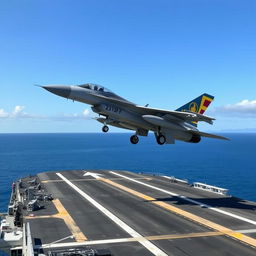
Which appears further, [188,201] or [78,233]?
[188,201]

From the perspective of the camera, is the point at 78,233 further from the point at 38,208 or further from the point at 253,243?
the point at 253,243

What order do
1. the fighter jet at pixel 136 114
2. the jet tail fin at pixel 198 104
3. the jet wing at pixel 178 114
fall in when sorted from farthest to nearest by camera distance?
the jet tail fin at pixel 198 104
the jet wing at pixel 178 114
the fighter jet at pixel 136 114

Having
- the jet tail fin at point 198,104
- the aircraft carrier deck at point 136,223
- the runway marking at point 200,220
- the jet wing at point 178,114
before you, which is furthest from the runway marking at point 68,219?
the jet tail fin at point 198,104

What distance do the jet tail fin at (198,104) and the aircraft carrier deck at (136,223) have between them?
1043cm

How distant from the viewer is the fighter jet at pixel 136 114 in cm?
2833

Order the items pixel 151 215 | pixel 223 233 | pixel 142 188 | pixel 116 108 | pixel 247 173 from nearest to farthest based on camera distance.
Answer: pixel 223 233 < pixel 151 215 < pixel 116 108 < pixel 142 188 < pixel 247 173

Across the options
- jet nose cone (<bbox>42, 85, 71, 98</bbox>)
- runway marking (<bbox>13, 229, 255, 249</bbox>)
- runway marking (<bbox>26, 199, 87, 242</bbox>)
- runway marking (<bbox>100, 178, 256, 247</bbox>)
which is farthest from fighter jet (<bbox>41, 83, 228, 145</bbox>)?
runway marking (<bbox>13, 229, 255, 249</bbox>)

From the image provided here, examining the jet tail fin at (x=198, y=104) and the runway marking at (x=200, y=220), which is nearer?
the runway marking at (x=200, y=220)

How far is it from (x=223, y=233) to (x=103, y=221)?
9803mm

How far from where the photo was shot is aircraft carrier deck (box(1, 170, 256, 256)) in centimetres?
1970

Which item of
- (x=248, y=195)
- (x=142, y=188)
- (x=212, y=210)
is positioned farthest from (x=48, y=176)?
(x=248, y=195)

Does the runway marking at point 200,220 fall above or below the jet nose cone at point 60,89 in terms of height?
below

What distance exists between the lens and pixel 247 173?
354 ft

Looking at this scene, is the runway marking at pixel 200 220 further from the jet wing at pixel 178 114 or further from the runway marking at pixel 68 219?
the runway marking at pixel 68 219
